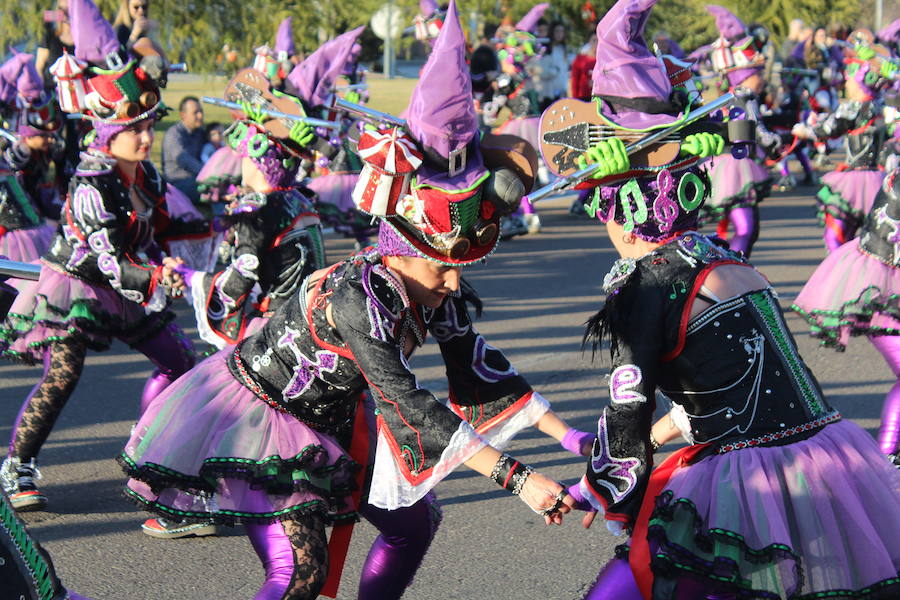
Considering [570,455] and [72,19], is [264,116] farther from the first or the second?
[570,455]

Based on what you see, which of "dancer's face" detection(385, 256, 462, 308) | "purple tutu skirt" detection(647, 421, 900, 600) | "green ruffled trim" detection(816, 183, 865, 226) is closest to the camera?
"purple tutu skirt" detection(647, 421, 900, 600)

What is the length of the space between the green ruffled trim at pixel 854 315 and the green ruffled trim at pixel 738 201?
12.7 ft

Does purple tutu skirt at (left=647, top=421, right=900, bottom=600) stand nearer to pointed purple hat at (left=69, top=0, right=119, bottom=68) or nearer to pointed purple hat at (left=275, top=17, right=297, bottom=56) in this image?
pointed purple hat at (left=69, top=0, right=119, bottom=68)

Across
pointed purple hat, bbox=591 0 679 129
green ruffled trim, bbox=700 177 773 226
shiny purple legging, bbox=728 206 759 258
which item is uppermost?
pointed purple hat, bbox=591 0 679 129

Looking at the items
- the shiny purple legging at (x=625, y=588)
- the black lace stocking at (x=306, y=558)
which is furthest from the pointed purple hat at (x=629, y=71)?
the black lace stocking at (x=306, y=558)

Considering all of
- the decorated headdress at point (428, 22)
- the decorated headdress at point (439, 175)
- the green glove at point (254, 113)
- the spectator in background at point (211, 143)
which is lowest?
the spectator in background at point (211, 143)

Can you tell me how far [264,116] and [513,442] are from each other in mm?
2174

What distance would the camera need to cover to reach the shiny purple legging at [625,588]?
9.62 feet

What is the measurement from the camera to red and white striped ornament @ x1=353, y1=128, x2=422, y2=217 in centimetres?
305

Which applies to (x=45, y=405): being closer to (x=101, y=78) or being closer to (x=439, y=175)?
(x=101, y=78)

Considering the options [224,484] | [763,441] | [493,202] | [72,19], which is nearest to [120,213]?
[72,19]

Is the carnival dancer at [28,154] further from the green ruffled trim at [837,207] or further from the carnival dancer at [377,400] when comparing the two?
the green ruffled trim at [837,207]

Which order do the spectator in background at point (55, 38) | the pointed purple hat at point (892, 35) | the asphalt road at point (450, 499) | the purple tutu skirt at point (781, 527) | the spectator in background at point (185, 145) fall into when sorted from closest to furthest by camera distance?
the purple tutu skirt at point (781, 527)
the asphalt road at point (450, 499)
the pointed purple hat at point (892, 35)
the spectator in background at point (55, 38)
the spectator in background at point (185, 145)

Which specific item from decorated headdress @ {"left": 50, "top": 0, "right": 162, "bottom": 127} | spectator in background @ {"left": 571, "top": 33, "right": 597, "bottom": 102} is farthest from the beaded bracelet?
spectator in background @ {"left": 571, "top": 33, "right": 597, "bottom": 102}
